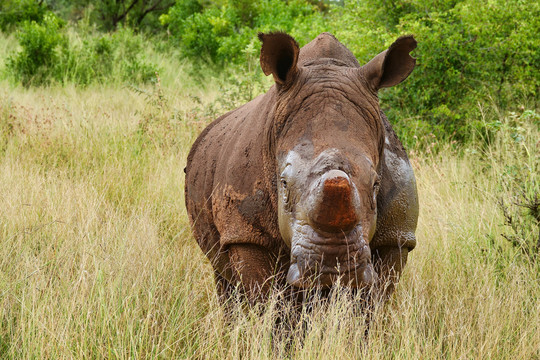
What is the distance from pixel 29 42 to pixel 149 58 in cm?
290

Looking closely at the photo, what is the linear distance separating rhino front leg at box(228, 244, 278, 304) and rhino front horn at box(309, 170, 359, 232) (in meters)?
0.78

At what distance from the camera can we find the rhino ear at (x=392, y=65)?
308 cm

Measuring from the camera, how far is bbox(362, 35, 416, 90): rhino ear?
3077 mm

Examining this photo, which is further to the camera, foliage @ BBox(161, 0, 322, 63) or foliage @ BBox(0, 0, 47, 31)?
foliage @ BBox(0, 0, 47, 31)

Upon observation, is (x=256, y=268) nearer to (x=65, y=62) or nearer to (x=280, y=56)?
(x=280, y=56)

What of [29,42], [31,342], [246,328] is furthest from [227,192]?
[29,42]

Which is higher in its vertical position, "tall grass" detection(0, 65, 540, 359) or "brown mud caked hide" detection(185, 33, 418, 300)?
"brown mud caked hide" detection(185, 33, 418, 300)

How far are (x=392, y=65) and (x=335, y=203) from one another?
3.30ft

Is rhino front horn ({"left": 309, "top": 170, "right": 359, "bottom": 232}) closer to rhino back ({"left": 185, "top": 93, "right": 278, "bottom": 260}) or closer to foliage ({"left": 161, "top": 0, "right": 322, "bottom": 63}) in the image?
rhino back ({"left": 185, "top": 93, "right": 278, "bottom": 260})

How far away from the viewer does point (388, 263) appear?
339 centimetres

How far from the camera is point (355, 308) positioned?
10.2 ft

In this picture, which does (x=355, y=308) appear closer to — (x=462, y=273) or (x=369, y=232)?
(x=369, y=232)

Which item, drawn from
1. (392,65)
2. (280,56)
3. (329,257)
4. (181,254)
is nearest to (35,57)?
(181,254)

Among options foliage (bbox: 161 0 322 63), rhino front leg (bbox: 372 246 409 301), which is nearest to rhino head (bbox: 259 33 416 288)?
rhino front leg (bbox: 372 246 409 301)
